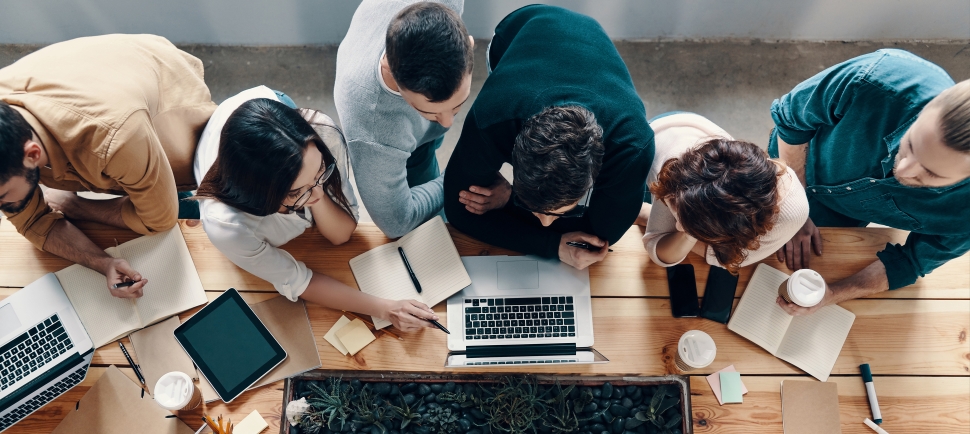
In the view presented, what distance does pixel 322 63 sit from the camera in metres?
2.76

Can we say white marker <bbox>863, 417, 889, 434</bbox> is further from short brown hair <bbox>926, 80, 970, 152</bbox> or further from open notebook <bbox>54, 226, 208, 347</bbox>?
open notebook <bbox>54, 226, 208, 347</bbox>

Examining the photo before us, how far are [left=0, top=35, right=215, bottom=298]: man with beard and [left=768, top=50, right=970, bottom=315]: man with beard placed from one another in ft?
5.59

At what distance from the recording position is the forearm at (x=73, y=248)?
1475 mm

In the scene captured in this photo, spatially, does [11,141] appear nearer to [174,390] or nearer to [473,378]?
[174,390]

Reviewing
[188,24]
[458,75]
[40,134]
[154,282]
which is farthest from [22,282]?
[188,24]

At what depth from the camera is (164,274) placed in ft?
4.96

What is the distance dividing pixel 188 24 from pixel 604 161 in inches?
87.9

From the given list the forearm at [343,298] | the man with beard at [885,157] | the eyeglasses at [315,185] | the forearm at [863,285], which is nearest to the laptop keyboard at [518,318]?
the forearm at [343,298]

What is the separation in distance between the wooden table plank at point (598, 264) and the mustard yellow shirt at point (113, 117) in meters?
0.09

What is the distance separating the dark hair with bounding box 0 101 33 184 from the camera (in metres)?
1.17

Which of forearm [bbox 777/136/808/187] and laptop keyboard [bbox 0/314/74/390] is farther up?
forearm [bbox 777/136/808/187]

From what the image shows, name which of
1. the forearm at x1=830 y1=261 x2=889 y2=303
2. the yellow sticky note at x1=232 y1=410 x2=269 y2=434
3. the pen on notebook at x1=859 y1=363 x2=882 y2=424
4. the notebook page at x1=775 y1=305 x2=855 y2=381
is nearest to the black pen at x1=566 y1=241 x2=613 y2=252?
the notebook page at x1=775 y1=305 x2=855 y2=381

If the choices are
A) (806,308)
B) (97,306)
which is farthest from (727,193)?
(97,306)

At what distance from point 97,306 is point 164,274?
18 centimetres
